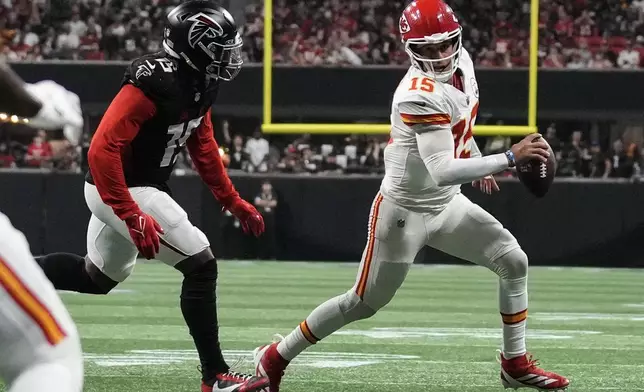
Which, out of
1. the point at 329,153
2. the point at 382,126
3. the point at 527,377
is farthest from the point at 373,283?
the point at 329,153

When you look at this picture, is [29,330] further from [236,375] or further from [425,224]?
[425,224]

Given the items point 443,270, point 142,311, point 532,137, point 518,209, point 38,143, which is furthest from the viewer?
point 38,143

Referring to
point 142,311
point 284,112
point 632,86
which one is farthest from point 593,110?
point 142,311

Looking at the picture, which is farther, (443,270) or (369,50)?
(369,50)

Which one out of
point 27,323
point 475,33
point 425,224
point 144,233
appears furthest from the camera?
point 475,33

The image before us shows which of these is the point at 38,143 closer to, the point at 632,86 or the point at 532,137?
the point at 632,86

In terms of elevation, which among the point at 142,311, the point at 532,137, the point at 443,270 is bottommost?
the point at 443,270

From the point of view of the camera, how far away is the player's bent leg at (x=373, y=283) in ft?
17.1

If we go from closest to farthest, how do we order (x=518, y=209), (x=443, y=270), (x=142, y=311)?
(x=142, y=311), (x=443, y=270), (x=518, y=209)

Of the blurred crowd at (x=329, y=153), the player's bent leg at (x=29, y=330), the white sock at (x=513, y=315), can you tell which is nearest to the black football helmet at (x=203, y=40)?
the white sock at (x=513, y=315)

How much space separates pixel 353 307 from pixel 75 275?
1.30 metres

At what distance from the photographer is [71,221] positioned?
16.6 m

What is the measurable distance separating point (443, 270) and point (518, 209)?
1.69m

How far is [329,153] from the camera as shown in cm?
1805
